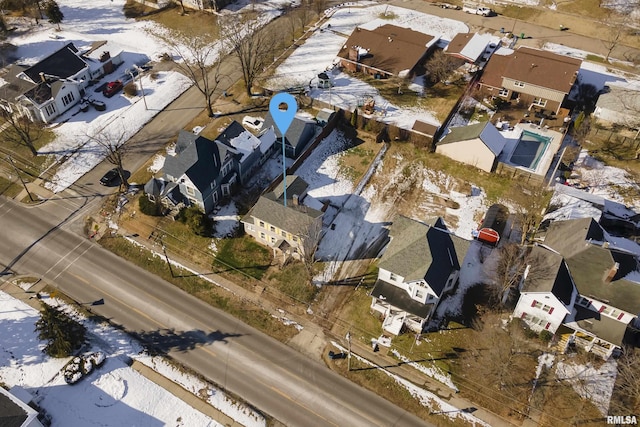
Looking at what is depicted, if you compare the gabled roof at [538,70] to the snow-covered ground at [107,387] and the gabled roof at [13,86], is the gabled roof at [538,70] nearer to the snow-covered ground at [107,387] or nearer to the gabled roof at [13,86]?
the snow-covered ground at [107,387]

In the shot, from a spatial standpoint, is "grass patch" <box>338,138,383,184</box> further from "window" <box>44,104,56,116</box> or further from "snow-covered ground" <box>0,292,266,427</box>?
"window" <box>44,104,56,116</box>

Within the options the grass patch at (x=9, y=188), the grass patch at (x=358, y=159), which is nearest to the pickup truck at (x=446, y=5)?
the grass patch at (x=358, y=159)

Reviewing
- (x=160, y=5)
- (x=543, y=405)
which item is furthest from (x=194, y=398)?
(x=160, y=5)

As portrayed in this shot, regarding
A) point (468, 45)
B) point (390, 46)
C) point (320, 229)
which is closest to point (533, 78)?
point (468, 45)

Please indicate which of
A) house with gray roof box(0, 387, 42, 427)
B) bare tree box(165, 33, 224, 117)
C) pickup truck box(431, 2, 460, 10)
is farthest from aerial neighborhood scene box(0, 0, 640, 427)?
pickup truck box(431, 2, 460, 10)

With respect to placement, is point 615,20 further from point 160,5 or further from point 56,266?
point 56,266

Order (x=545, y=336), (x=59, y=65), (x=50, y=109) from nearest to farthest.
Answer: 1. (x=545, y=336)
2. (x=50, y=109)
3. (x=59, y=65)

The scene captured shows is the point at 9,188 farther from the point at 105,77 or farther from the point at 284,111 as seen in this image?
the point at 284,111
